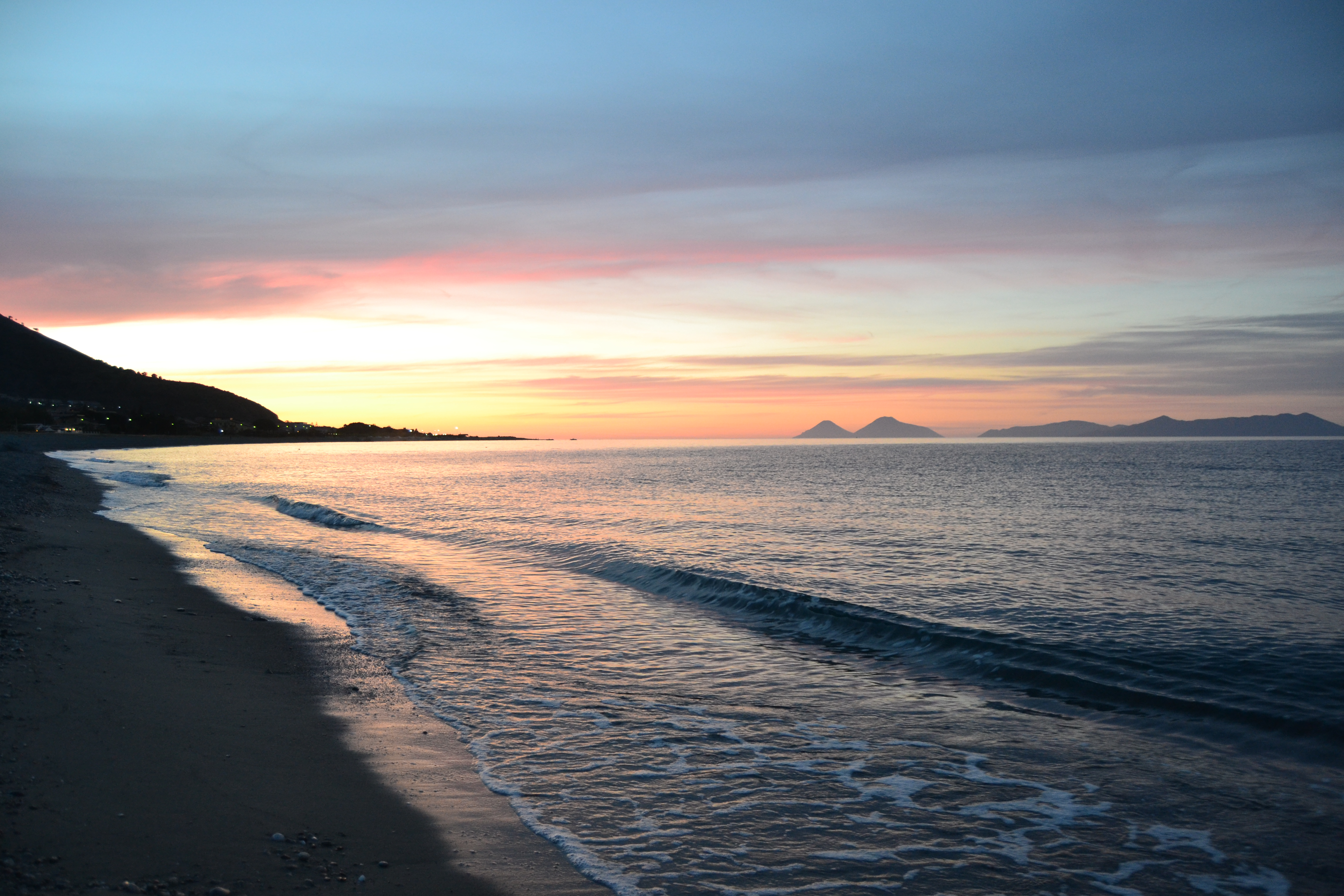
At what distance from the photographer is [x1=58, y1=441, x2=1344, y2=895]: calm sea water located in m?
7.39

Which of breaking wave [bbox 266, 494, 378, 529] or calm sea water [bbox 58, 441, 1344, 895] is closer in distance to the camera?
calm sea water [bbox 58, 441, 1344, 895]

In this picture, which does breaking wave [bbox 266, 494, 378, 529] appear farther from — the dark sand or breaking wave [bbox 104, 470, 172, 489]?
the dark sand

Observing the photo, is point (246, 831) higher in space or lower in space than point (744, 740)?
higher

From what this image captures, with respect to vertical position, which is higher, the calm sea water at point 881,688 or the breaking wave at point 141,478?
the breaking wave at point 141,478

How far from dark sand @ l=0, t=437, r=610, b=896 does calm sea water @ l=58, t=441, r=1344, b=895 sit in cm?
80

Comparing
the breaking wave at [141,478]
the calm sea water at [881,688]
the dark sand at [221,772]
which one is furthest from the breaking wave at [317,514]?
the dark sand at [221,772]

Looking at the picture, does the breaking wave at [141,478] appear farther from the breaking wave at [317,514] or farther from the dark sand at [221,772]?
the dark sand at [221,772]

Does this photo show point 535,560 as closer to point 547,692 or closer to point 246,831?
point 547,692

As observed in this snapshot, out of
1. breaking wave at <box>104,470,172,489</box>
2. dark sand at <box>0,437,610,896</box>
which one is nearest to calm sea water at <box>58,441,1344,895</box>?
dark sand at <box>0,437,610,896</box>

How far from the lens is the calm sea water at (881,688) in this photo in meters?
7.39

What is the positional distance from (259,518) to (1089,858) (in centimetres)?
4016

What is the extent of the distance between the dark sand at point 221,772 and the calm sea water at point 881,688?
2.64 feet

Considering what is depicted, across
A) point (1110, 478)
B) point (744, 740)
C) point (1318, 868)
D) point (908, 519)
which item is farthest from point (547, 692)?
point (1110, 478)

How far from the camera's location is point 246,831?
655 cm
